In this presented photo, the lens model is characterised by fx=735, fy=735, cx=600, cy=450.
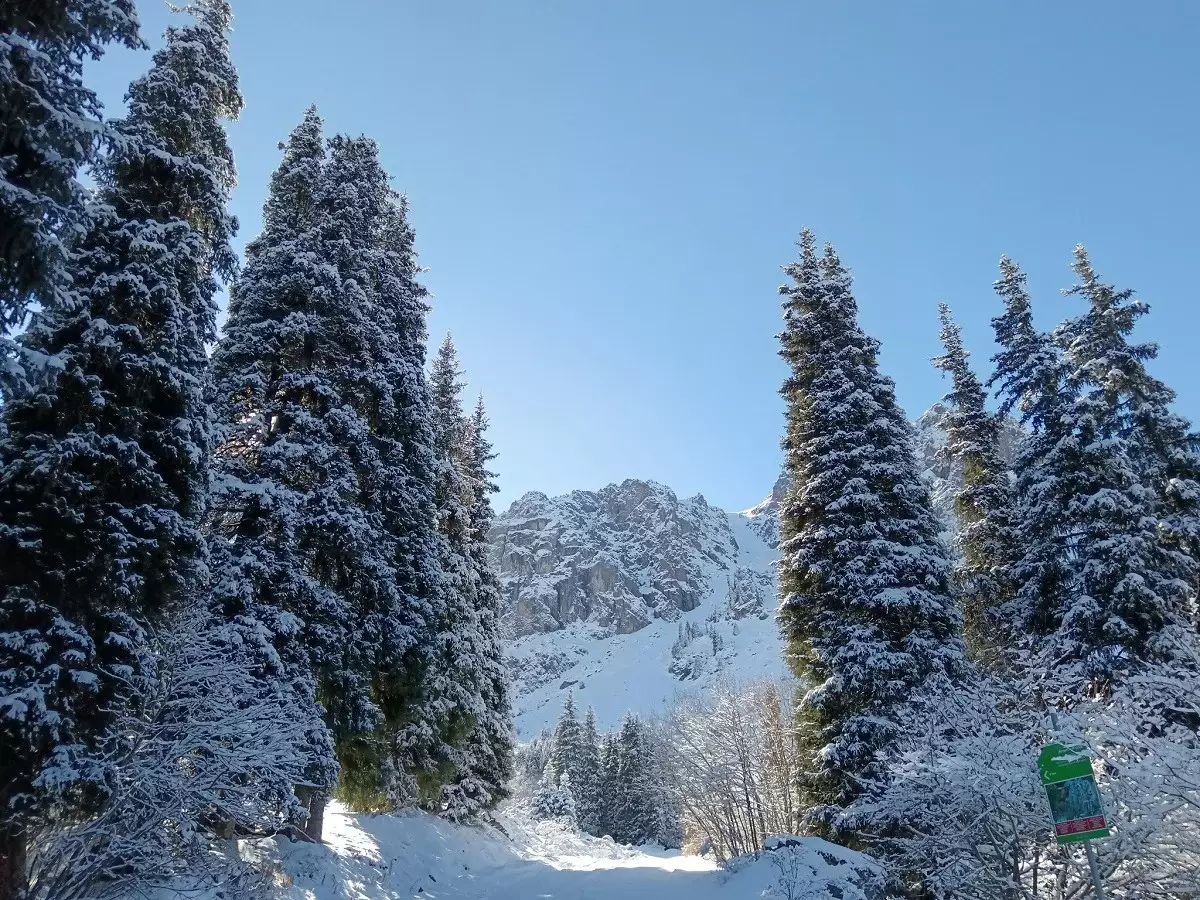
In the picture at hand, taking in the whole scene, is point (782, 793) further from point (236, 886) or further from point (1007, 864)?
point (236, 886)

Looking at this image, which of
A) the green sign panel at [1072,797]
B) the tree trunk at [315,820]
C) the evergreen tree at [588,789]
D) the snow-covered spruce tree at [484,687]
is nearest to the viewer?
the green sign panel at [1072,797]

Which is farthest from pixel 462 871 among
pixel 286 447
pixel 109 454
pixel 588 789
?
pixel 588 789

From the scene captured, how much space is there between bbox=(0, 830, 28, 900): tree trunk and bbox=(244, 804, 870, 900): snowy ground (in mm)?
4007

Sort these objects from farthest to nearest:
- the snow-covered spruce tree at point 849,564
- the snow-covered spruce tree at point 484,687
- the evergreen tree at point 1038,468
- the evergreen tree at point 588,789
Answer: the evergreen tree at point 588,789, the snow-covered spruce tree at point 484,687, the evergreen tree at point 1038,468, the snow-covered spruce tree at point 849,564

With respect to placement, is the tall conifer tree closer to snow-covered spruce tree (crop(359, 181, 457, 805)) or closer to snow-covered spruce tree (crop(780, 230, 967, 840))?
snow-covered spruce tree (crop(359, 181, 457, 805))

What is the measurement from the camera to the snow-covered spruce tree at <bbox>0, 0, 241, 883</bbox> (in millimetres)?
8117

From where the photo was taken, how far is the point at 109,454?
9562 mm

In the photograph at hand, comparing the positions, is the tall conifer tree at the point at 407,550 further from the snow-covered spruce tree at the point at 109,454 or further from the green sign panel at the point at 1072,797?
the green sign panel at the point at 1072,797

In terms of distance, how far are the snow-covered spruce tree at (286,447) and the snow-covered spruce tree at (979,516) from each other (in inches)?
653

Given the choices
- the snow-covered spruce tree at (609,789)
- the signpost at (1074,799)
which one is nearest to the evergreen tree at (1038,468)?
the signpost at (1074,799)

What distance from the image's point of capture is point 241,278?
55.3 ft

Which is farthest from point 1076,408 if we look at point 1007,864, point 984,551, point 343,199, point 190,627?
point 190,627

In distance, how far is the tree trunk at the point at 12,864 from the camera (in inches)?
298

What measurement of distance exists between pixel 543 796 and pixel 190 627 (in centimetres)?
5127
